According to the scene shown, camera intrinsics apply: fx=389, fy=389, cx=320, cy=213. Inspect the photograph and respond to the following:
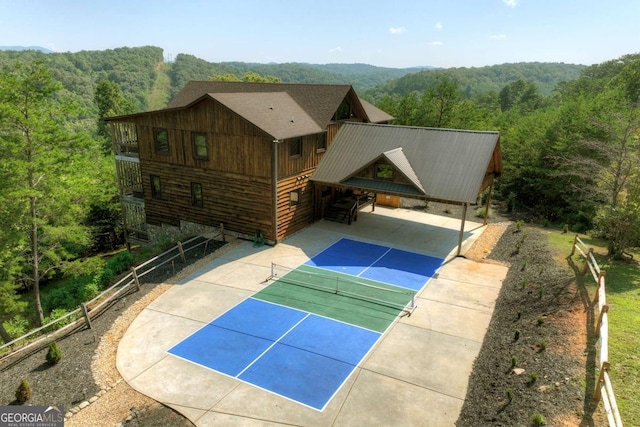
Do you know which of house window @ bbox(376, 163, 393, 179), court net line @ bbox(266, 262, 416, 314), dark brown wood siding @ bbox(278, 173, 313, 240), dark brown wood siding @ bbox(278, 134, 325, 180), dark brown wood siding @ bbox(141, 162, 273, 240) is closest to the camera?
court net line @ bbox(266, 262, 416, 314)

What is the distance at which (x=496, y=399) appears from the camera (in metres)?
8.99

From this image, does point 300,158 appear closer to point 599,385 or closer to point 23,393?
point 23,393

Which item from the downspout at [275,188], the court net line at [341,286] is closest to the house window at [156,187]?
the downspout at [275,188]

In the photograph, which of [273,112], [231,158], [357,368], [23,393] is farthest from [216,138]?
[357,368]

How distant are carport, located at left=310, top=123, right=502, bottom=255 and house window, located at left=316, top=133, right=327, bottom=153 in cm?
40

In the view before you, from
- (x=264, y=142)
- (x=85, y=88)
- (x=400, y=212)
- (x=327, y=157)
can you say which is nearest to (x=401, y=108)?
(x=400, y=212)

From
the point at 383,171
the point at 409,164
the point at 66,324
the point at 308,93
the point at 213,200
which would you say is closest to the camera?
the point at 66,324

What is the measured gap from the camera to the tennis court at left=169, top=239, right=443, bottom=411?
409 inches

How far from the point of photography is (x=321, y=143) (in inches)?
880

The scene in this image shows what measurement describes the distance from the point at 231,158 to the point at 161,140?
16.2 ft

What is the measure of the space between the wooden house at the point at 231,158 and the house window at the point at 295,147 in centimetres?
5

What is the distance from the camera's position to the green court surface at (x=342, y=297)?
13406mm

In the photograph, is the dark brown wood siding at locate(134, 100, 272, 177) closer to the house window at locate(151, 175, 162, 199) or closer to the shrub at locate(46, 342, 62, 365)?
the house window at locate(151, 175, 162, 199)

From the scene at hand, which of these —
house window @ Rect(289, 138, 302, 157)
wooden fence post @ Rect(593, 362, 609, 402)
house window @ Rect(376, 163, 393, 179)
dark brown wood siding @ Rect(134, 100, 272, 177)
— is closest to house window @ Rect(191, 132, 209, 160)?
dark brown wood siding @ Rect(134, 100, 272, 177)
